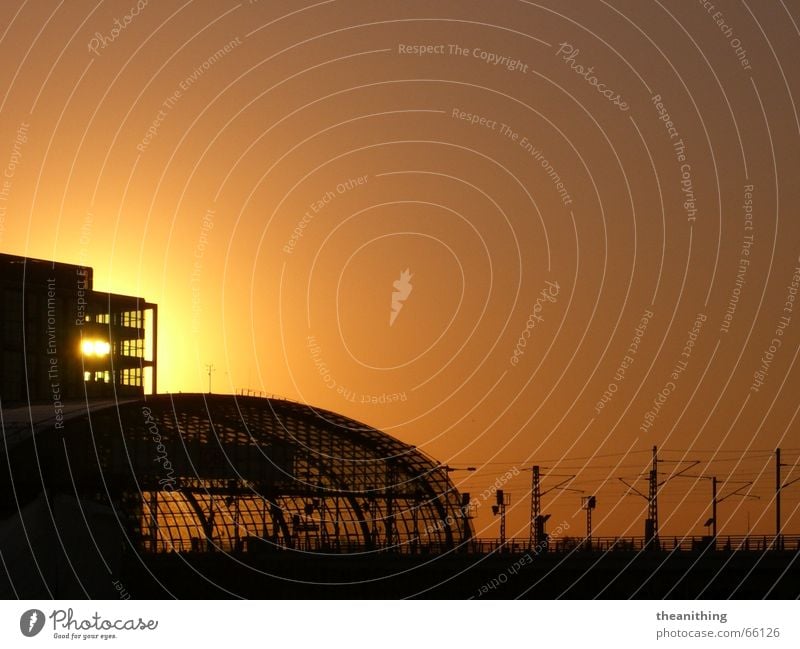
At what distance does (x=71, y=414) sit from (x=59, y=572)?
27.3m

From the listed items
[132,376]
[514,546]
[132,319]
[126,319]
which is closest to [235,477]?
[514,546]

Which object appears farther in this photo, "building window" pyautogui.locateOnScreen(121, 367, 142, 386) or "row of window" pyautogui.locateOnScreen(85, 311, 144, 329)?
"building window" pyautogui.locateOnScreen(121, 367, 142, 386)

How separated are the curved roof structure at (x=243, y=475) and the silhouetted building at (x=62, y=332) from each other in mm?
20564

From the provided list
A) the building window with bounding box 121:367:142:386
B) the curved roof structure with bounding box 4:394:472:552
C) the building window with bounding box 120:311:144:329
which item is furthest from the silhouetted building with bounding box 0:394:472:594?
the building window with bounding box 121:367:142:386

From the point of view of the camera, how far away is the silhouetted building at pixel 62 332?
11656 cm

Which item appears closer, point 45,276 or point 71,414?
point 71,414

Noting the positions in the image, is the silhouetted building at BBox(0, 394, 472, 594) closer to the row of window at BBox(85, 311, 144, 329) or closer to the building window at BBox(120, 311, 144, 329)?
the row of window at BBox(85, 311, 144, 329)

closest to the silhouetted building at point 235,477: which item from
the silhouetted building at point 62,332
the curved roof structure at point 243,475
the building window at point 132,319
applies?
the curved roof structure at point 243,475

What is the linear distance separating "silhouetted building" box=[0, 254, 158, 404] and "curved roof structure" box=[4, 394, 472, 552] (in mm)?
20564

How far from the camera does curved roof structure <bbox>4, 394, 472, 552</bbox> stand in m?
84.8

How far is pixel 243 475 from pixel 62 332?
110 ft
